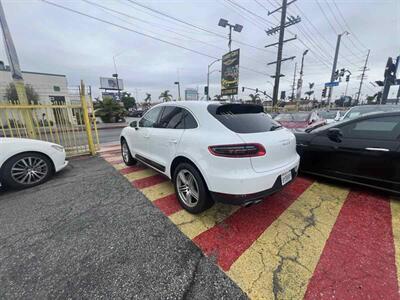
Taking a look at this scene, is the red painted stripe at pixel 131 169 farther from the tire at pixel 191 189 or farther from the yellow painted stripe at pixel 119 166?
the tire at pixel 191 189

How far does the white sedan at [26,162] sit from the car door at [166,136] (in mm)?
2378

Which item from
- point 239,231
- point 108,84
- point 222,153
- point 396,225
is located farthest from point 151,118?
point 108,84

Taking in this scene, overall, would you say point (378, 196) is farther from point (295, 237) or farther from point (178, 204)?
point (178, 204)

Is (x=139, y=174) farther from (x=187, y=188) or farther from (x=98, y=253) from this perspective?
(x=98, y=253)

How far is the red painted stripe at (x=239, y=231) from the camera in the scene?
205 centimetres

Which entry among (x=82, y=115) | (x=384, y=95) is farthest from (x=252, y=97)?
(x=82, y=115)

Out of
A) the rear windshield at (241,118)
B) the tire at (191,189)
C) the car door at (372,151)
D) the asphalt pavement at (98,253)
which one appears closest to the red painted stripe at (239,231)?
the asphalt pavement at (98,253)

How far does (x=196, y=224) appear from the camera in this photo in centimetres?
254

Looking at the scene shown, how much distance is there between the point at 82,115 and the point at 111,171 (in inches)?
101

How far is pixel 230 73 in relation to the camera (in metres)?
18.3

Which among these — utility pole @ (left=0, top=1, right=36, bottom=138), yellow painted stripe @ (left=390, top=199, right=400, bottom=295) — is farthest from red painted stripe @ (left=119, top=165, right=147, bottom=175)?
yellow painted stripe @ (left=390, top=199, right=400, bottom=295)

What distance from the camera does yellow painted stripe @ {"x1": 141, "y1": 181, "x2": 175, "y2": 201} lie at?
10.9ft

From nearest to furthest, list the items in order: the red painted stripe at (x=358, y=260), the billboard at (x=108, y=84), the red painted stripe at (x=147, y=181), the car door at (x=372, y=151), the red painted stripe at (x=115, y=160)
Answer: the red painted stripe at (x=358, y=260)
the car door at (x=372, y=151)
the red painted stripe at (x=147, y=181)
the red painted stripe at (x=115, y=160)
the billboard at (x=108, y=84)

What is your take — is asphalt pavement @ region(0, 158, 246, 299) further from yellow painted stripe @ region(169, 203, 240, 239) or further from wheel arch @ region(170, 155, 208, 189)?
wheel arch @ region(170, 155, 208, 189)
